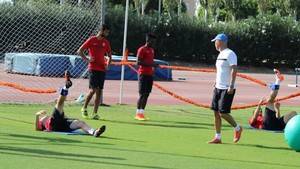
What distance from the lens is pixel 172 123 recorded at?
52.9 feet

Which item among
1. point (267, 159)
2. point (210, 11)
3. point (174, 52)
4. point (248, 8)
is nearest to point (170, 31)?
point (174, 52)

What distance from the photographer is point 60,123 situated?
42.4 feet

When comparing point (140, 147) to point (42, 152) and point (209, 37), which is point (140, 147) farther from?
point (209, 37)

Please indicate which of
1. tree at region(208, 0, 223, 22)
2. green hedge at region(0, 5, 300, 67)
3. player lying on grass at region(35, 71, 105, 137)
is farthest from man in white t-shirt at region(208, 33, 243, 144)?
tree at region(208, 0, 223, 22)

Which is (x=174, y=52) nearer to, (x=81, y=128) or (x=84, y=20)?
(x=84, y=20)

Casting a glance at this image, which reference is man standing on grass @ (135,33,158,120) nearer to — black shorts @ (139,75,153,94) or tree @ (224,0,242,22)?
black shorts @ (139,75,153,94)

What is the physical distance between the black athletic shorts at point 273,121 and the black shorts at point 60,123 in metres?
4.60

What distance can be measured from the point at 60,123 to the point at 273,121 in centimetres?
489

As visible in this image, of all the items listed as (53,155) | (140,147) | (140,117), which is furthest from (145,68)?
(53,155)

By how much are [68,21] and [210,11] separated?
55070mm

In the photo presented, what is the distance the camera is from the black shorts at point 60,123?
12.9 m

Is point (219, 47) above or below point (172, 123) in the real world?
above

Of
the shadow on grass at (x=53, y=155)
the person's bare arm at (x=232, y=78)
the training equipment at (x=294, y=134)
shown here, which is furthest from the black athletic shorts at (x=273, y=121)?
the shadow on grass at (x=53, y=155)

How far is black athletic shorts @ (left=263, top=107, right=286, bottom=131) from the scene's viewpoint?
15203 mm
